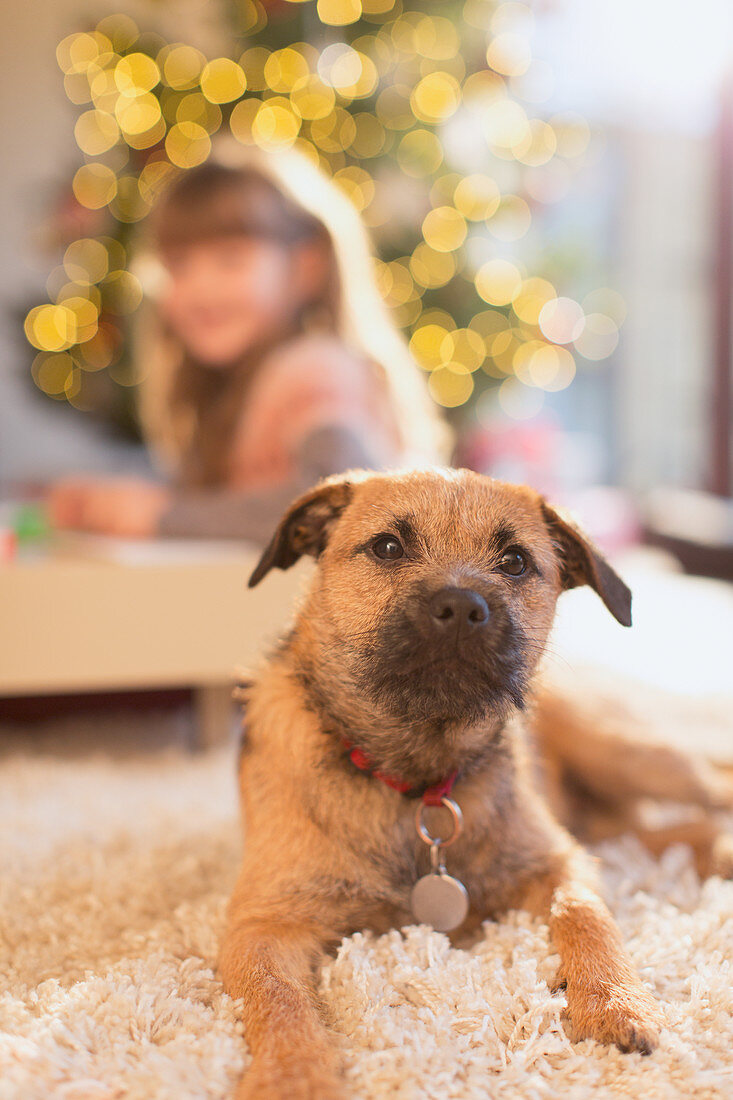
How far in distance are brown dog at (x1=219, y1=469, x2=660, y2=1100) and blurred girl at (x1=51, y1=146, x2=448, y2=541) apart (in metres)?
1.03

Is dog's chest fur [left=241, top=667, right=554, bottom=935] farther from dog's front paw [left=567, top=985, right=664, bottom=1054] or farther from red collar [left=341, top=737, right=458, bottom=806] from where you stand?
dog's front paw [left=567, top=985, right=664, bottom=1054]

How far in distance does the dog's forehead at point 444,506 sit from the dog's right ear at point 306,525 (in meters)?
0.06

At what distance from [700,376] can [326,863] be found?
5943 millimetres

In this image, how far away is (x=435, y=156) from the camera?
393 cm

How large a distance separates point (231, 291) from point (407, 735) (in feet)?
6.12

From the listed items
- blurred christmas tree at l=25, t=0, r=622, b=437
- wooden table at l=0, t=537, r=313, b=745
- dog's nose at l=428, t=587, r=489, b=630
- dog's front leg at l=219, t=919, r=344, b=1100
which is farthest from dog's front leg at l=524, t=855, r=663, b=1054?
blurred christmas tree at l=25, t=0, r=622, b=437

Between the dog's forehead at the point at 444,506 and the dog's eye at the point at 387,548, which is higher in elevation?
the dog's forehead at the point at 444,506

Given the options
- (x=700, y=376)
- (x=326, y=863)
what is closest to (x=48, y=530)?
(x=326, y=863)

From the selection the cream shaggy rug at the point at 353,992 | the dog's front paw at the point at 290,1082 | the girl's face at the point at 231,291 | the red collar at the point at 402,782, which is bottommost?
the cream shaggy rug at the point at 353,992

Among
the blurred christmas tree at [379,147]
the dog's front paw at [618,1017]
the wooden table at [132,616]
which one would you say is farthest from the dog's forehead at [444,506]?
the blurred christmas tree at [379,147]

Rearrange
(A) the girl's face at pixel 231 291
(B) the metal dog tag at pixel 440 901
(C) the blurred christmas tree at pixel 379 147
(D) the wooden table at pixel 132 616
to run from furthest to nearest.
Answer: (C) the blurred christmas tree at pixel 379 147, (A) the girl's face at pixel 231 291, (D) the wooden table at pixel 132 616, (B) the metal dog tag at pixel 440 901

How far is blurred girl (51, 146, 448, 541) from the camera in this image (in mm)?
2422

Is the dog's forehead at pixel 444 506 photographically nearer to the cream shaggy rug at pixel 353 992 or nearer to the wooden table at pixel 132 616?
the cream shaggy rug at pixel 353 992

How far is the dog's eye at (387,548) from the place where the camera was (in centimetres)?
123
